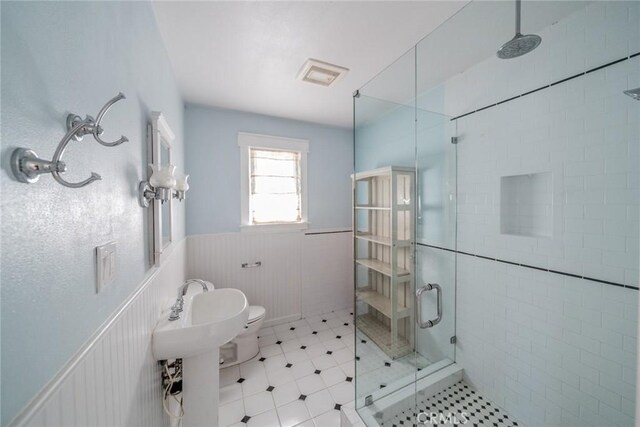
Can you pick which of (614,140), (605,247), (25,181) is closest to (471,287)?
(605,247)

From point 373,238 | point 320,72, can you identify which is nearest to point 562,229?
point 373,238

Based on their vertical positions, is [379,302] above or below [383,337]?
above

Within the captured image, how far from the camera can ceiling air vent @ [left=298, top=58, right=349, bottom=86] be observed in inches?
69.6

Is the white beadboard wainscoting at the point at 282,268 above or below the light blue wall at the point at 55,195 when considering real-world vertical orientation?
below

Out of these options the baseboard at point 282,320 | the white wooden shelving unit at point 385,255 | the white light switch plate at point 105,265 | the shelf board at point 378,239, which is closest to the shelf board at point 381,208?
the white wooden shelving unit at point 385,255

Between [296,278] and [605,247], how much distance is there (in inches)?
100

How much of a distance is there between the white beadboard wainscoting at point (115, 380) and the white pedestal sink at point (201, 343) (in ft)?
0.31

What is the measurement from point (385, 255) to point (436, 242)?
45 centimetres

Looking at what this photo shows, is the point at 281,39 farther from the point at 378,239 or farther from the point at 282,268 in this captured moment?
the point at 282,268

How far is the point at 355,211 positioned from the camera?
221 cm

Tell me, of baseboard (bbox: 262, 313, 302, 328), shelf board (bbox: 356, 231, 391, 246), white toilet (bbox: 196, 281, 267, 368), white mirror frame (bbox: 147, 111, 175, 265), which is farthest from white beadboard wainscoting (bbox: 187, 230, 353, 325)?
white mirror frame (bbox: 147, 111, 175, 265)

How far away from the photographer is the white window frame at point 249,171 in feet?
8.82

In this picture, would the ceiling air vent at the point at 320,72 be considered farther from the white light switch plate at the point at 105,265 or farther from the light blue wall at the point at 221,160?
the white light switch plate at the point at 105,265

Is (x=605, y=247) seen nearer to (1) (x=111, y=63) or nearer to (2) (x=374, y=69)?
(2) (x=374, y=69)
